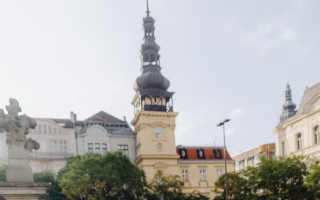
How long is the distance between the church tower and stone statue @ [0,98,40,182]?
178ft

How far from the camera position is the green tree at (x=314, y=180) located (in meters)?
36.7

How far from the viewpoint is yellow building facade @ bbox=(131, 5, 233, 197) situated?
70.5 m

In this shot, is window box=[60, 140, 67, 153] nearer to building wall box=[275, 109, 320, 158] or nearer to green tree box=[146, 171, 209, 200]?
green tree box=[146, 171, 209, 200]

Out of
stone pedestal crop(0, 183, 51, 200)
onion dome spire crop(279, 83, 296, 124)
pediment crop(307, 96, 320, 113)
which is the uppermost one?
onion dome spire crop(279, 83, 296, 124)

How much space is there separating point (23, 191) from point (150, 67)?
59.8 m

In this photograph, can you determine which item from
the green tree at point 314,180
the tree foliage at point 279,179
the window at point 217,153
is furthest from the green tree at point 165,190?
the window at point 217,153

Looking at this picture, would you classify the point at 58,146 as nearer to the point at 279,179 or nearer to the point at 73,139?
the point at 73,139

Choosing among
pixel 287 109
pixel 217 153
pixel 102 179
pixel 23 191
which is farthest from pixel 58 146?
pixel 23 191

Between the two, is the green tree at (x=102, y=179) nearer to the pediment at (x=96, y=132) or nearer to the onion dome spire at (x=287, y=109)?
the pediment at (x=96, y=132)

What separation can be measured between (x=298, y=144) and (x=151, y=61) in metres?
27.8

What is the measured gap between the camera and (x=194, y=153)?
7794 cm

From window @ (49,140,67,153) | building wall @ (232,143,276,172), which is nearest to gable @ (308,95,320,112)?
window @ (49,140,67,153)

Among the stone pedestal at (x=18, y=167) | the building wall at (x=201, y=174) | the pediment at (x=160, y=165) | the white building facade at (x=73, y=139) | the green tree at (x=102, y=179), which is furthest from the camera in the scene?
the building wall at (x=201, y=174)

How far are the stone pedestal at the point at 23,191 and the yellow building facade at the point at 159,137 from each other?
5423cm
